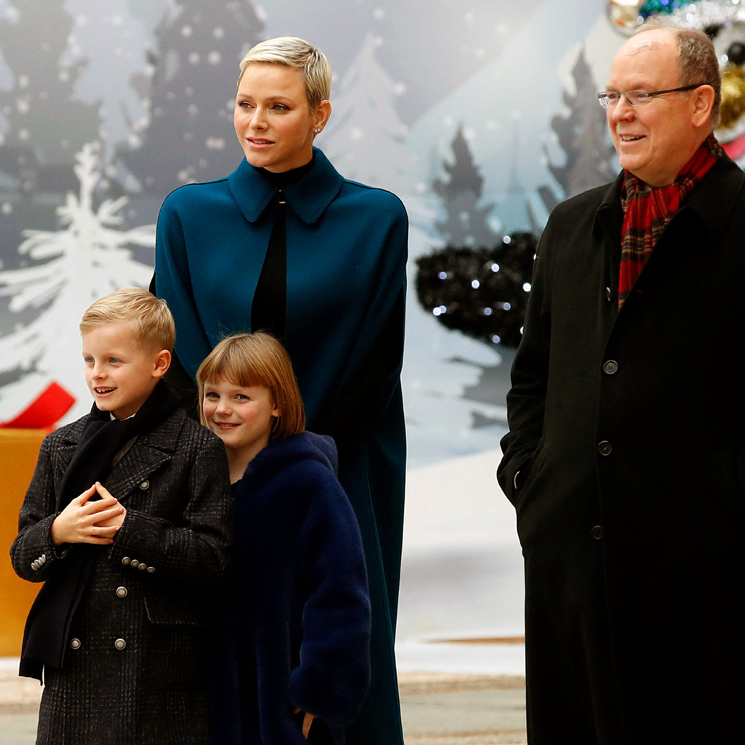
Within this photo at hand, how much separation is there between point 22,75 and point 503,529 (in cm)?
315

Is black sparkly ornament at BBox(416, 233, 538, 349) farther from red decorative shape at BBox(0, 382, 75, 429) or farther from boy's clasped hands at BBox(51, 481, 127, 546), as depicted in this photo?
boy's clasped hands at BBox(51, 481, 127, 546)

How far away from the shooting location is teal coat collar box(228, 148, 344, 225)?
1.92 m

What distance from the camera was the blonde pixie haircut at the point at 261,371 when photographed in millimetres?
1652

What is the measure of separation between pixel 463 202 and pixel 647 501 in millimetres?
4005

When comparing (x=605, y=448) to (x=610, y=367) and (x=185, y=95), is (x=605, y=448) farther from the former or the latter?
(x=185, y=95)

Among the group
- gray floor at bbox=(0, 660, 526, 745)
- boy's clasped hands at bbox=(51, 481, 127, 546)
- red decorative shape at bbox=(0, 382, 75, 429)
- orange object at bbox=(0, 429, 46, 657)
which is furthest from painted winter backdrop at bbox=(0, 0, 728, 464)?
boy's clasped hands at bbox=(51, 481, 127, 546)

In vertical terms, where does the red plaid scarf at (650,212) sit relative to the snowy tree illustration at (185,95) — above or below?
below

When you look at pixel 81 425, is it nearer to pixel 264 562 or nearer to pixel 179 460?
pixel 179 460

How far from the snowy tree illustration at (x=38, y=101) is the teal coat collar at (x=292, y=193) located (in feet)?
11.4

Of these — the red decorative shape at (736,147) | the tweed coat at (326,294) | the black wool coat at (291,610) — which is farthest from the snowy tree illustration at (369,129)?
the black wool coat at (291,610)

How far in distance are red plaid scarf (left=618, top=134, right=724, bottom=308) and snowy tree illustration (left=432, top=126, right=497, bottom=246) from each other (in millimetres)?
3736

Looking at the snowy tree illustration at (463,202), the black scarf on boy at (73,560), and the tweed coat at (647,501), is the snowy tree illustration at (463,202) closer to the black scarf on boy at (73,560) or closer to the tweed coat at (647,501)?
the tweed coat at (647,501)

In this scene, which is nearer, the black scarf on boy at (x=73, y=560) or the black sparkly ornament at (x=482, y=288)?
the black scarf on boy at (x=73, y=560)

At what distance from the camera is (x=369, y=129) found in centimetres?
537
